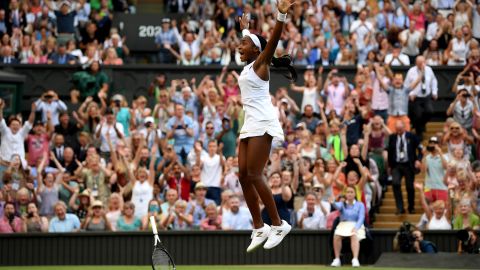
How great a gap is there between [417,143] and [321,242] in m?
3.45

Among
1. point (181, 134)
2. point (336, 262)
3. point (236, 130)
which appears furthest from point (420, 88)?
point (336, 262)

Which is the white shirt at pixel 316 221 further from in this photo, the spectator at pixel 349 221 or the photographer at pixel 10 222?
the photographer at pixel 10 222

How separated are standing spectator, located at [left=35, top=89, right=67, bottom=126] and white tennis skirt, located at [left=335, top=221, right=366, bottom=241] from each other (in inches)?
297

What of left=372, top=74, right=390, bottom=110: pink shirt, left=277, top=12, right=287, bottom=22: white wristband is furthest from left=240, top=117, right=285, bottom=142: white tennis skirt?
left=372, top=74, right=390, bottom=110: pink shirt

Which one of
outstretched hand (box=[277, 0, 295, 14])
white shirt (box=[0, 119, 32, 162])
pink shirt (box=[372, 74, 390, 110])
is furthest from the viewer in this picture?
pink shirt (box=[372, 74, 390, 110])

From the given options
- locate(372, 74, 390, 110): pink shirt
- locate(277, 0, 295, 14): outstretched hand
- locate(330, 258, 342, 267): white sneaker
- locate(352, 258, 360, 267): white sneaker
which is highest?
locate(277, 0, 295, 14): outstretched hand

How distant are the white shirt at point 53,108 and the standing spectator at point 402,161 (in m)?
6.75

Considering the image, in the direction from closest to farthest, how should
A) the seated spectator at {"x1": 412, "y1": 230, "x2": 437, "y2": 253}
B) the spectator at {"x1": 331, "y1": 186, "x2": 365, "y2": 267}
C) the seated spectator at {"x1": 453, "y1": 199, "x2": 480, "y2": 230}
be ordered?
the seated spectator at {"x1": 412, "y1": 230, "x2": 437, "y2": 253}, the spectator at {"x1": 331, "y1": 186, "x2": 365, "y2": 267}, the seated spectator at {"x1": 453, "y1": 199, "x2": 480, "y2": 230}

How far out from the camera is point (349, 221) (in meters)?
18.8

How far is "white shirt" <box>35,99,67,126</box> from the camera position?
949 inches

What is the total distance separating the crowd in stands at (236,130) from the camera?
1998cm

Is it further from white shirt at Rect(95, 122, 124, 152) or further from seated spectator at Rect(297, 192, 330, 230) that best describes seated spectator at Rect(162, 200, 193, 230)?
white shirt at Rect(95, 122, 124, 152)

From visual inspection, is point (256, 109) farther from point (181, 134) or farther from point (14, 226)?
point (181, 134)

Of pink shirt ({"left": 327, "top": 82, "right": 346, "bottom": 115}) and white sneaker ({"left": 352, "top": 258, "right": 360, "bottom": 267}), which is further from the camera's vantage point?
pink shirt ({"left": 327, "top": 82, "right": 346, "bottom": 115})
